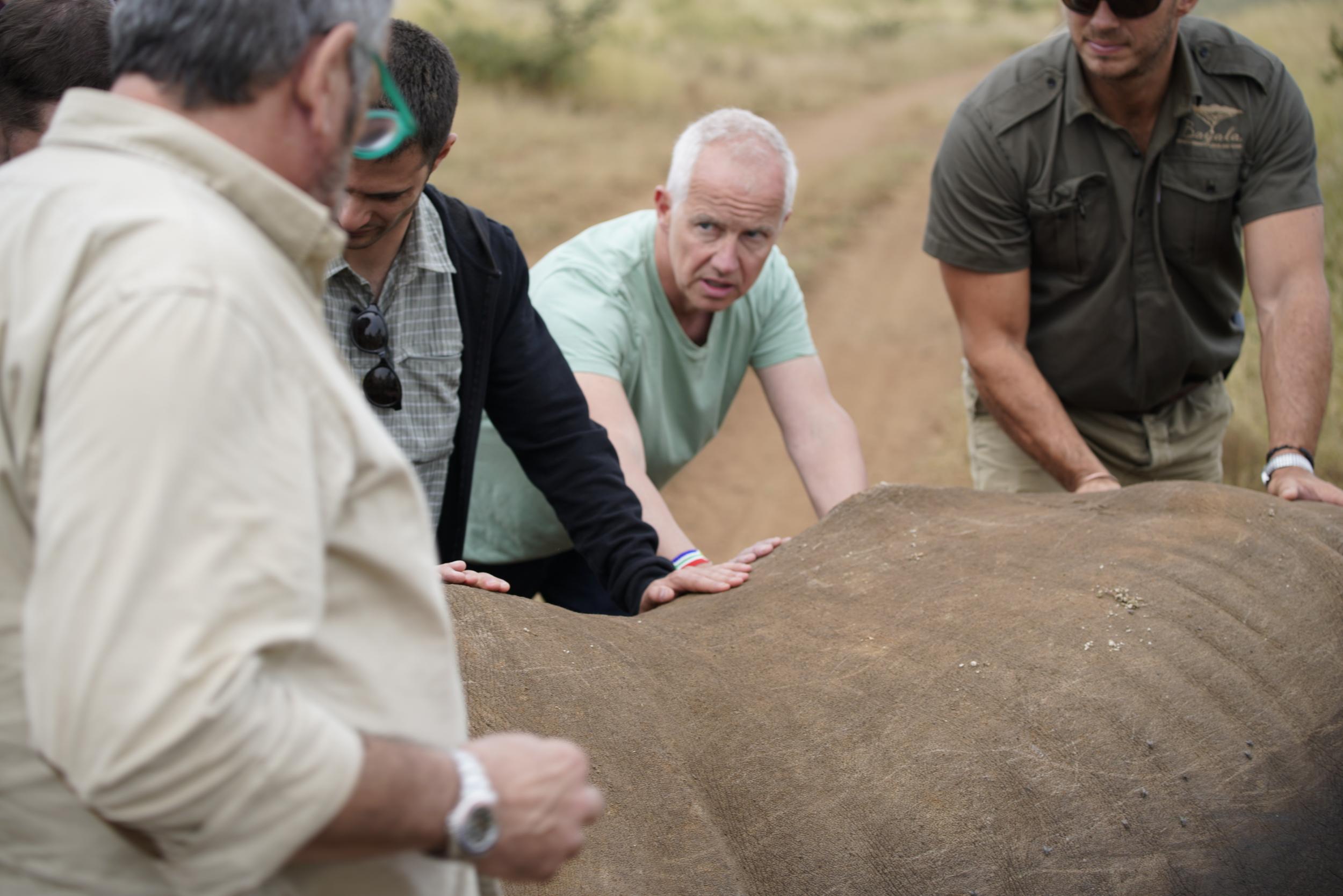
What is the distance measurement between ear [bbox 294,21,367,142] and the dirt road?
5.18 m

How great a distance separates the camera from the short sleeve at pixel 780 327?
3.50 metres

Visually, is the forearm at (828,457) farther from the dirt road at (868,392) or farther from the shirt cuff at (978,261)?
the dirt road at (868,392)

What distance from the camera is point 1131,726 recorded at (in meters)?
2.12

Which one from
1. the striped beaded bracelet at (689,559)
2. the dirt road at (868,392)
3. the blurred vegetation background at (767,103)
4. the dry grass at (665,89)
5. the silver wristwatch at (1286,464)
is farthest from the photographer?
the dry grass at (665,89)

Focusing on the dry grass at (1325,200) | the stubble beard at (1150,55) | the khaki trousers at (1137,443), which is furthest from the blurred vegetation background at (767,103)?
the stubble beard at (1150,55)

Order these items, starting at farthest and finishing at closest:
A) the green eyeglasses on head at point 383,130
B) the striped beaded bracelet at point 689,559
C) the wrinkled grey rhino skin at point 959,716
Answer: the striped beaded bracelet at point 689,559 < the wrinkled grey rhino skin at point 959,716 < the green eyeglasses on head at point 383,130

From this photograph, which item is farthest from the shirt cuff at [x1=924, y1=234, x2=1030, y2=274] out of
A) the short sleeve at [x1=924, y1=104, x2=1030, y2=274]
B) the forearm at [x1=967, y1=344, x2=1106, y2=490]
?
the forearm at [x1=967, y1=344, x2=1106, y2=490]

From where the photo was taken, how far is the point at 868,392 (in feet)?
26.8

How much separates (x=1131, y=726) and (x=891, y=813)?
48 cm

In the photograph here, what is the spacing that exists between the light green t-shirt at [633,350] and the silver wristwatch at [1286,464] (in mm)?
1163

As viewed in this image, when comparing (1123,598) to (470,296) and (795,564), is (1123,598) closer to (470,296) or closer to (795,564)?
(795,564)

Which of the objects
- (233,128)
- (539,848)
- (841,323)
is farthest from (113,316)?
(841,323)

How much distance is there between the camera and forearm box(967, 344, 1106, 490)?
3357 millimetres

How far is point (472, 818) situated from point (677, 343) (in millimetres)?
2318
